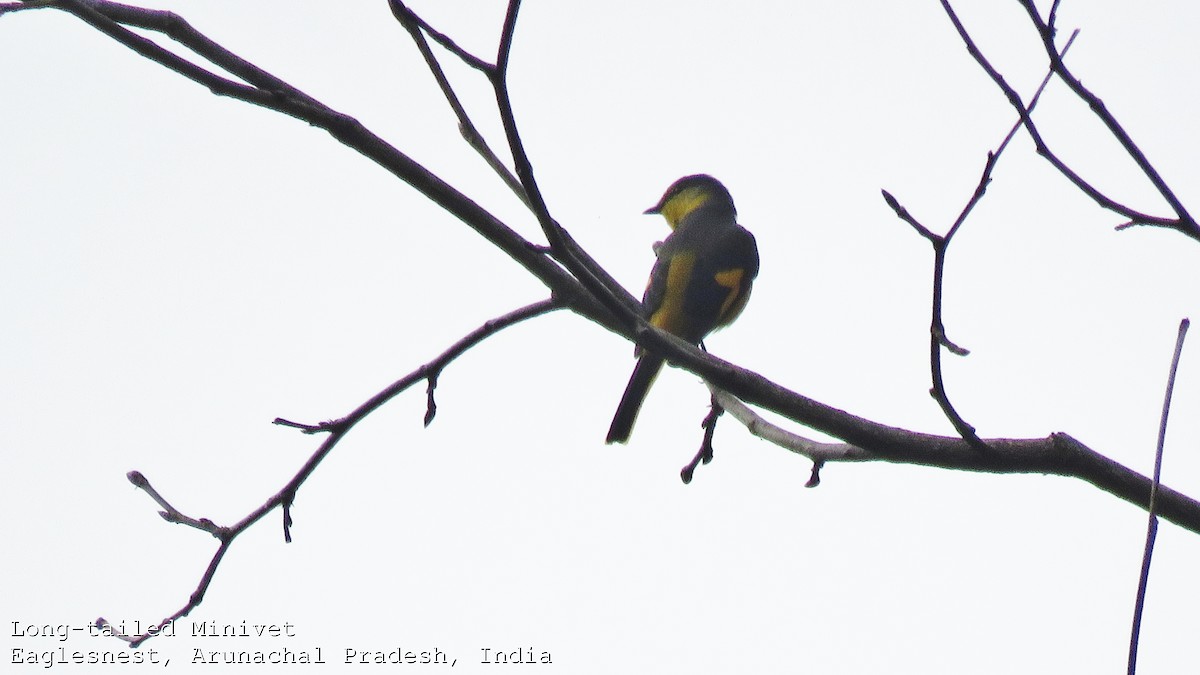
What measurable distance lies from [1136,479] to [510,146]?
1.57 meters

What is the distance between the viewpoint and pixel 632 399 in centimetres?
514

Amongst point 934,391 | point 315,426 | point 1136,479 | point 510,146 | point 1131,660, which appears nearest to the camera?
point 1131,660

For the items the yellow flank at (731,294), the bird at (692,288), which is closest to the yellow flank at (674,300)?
the bird at (692,288)

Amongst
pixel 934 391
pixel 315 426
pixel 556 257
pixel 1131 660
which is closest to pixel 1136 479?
pixel 934 391

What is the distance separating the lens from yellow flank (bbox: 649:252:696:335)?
580 centimetres

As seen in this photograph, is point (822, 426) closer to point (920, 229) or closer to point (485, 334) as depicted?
point (920, 229)

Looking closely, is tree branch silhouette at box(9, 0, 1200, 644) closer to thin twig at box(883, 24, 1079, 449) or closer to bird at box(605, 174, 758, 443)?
thin twig at box(883, 24, 1079, 449)

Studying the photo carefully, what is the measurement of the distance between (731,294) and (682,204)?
7.17ft

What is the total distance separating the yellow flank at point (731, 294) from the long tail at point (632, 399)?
893 mm

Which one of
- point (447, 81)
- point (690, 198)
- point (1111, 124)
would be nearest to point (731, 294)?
point (690, 198)

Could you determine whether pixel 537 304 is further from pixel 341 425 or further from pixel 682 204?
pixel 682 204

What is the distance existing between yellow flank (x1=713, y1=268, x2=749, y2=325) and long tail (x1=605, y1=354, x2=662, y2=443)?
0.89 meters

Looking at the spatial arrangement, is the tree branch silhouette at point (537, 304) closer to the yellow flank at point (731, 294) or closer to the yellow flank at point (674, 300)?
the yellow flank at point (674, 300)

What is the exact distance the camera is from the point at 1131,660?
159 centimetres
